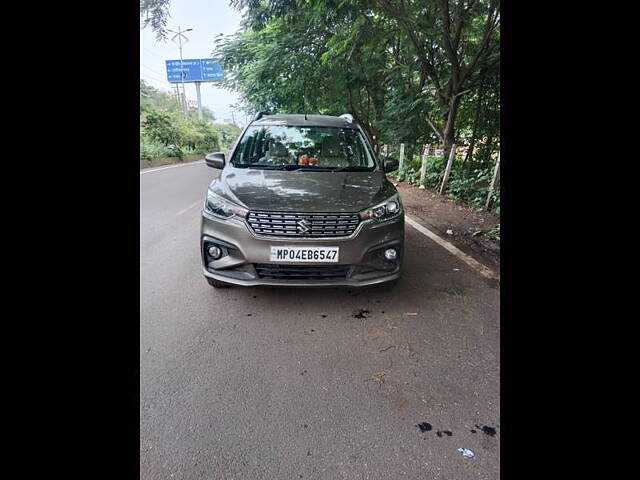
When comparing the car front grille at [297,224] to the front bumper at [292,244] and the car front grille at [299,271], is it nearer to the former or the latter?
the front bumper at [292,244]

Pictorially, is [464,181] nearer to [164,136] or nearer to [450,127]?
[450,127]

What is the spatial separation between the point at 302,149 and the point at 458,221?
12.0ft

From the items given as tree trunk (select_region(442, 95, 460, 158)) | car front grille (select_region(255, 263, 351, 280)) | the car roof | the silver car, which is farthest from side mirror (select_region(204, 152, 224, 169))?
tree trunk (select_region(442, 95, 460, 158))

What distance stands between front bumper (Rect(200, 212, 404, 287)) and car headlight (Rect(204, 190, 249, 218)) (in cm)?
5

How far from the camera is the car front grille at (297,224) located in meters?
2.66

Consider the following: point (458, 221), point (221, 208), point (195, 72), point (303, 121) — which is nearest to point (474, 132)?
point (458, 221)

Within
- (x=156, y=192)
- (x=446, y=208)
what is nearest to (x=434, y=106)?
(x=446, y=208)

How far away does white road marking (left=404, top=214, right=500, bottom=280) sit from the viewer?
3.87 meters
